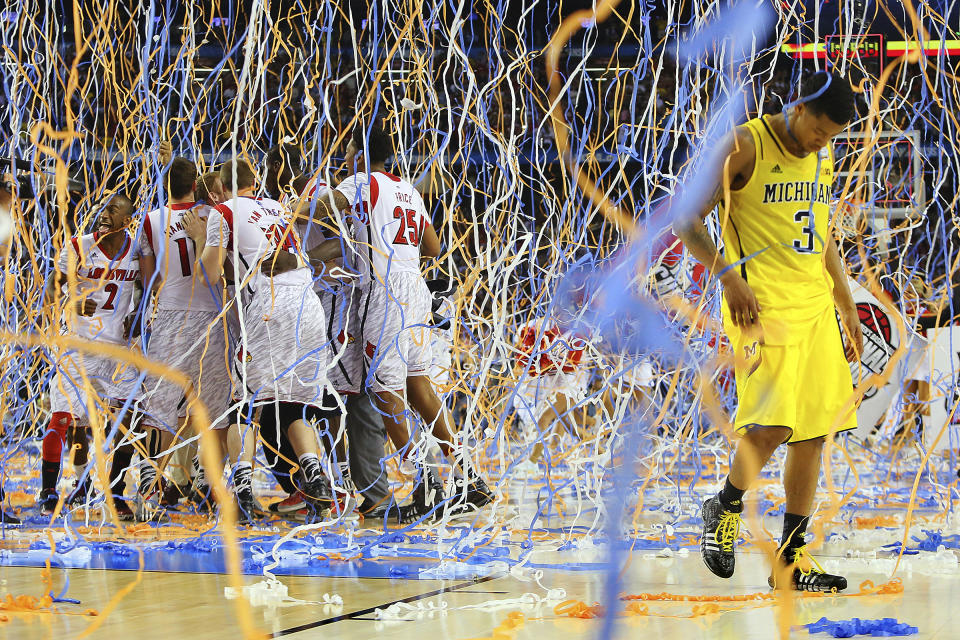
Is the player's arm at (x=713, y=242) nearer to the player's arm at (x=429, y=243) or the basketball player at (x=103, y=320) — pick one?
the player's arm at (x=429, y=243)

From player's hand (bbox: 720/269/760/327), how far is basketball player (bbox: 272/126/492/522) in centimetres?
130

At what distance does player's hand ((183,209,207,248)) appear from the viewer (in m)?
3.86

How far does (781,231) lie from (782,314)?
0.18 m

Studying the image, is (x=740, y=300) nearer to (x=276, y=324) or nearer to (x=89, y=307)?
(x=276, y=324)

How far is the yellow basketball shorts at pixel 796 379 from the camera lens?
2.44m

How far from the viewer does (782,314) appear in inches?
97.5

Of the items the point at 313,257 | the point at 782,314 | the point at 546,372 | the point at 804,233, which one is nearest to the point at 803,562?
the point at 782,314

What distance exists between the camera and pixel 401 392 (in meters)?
3.80

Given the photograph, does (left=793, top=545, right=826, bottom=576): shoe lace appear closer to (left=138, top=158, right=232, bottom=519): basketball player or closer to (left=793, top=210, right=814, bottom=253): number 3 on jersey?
(left=793, top=210, right=814, bottom=253): number 3 on jersey

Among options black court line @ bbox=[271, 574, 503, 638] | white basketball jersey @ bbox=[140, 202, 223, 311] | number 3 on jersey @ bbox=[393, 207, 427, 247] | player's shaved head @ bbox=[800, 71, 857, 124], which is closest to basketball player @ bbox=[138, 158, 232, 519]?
white basketball jersey @ bbox=[140, 202, 223, 311]

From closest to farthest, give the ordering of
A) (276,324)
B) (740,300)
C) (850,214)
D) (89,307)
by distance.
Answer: (740,300), (276,324), (89,307), (850,214)

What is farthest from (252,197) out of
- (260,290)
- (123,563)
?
(123,563)

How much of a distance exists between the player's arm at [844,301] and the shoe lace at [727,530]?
1.53 feet

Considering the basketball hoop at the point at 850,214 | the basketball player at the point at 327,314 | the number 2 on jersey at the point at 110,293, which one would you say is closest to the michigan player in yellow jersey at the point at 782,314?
the basketball hoop at the point at 850,214
